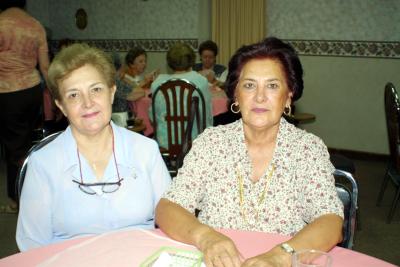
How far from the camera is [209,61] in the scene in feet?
16.6

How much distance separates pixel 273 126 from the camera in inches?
65.7

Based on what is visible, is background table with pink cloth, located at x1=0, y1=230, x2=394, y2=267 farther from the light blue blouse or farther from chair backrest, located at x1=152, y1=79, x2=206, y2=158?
chair backrest, located at x1=152, y1=79, x2=206, y2=158

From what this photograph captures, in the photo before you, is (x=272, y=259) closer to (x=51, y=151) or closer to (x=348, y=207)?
(x=348, y=207)

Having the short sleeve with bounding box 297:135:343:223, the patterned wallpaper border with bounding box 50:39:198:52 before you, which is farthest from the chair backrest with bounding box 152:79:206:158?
the patterned wallpaper border with bounding box 50:39:198:52

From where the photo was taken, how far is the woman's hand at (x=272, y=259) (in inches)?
45.5

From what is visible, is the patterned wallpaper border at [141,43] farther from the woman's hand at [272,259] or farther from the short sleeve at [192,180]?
the woman's hand at [272,259]

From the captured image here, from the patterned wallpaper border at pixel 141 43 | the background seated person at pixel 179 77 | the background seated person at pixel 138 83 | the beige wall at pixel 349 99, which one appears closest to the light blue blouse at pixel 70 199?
the background seated person at pixel 179 77

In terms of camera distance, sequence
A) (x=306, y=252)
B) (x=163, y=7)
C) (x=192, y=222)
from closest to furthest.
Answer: (x=306, y=252) < (x=192, y=222) < (x=163, y=7)

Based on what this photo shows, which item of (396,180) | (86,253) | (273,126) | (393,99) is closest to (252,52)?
(273,126)

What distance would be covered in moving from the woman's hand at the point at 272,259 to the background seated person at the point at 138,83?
2.83m

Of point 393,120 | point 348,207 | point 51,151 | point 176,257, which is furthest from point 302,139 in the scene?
point 393,120

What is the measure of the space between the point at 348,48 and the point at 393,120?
6.53 ft

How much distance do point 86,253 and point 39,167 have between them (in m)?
0.46

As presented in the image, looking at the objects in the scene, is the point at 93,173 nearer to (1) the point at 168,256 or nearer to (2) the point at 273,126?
(1) the point at 168,256
